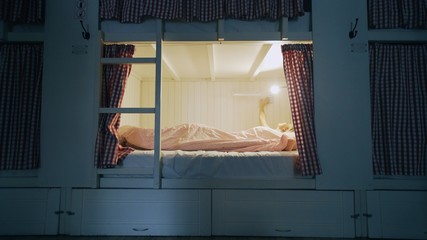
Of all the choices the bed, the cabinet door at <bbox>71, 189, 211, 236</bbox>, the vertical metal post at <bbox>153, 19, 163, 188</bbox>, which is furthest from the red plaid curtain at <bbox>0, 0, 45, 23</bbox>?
the cabinet door at <bbox>71, 189, 211, 236</bbox>

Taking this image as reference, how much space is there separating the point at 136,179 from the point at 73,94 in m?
0.93

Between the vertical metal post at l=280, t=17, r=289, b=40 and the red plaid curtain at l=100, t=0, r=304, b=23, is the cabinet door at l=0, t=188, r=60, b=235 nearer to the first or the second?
the red plaid curtain at l=100, t=0, r=304, b=23

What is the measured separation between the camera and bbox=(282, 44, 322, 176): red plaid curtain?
2055 millimetres

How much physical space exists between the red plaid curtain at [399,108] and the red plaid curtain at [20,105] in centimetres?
300

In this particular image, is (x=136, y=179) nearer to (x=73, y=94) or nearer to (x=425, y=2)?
(x=73, y=94)

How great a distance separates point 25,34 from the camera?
2199 mm

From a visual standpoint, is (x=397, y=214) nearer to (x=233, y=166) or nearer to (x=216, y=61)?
(x=233, y=166)

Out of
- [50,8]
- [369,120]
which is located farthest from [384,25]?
[50,8]

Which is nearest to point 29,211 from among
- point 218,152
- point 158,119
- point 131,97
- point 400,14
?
point 158,119

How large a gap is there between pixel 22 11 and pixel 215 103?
8.28 ft

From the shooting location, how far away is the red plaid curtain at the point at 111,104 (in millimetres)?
2104

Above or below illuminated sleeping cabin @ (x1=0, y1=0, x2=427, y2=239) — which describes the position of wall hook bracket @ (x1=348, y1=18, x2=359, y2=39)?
above

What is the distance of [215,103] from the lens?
385cm

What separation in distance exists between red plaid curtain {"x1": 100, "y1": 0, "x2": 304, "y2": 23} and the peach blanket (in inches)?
42.2
